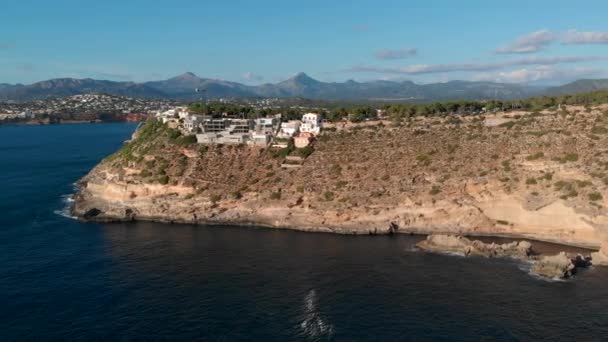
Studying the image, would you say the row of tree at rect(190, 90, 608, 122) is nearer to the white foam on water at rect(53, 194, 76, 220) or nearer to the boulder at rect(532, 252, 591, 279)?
the white foam on water at rect(53, 194, 76, 220)

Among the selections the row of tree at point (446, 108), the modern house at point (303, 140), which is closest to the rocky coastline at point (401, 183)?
the modern house at point (303, 140)

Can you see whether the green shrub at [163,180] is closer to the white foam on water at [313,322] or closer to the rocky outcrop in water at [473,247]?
the rocky outcrop in water at [473,247]

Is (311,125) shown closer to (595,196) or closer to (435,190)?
(435,190)

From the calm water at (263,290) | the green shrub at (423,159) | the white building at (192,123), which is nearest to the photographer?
the calm water at (263,290)

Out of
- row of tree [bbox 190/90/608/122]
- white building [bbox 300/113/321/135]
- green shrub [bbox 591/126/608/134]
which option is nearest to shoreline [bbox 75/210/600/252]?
green shrub [bbox 591/126/608/134]

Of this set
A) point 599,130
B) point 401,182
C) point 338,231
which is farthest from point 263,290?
point 599,130

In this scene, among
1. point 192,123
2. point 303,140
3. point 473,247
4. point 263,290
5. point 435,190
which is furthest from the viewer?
point 192,123

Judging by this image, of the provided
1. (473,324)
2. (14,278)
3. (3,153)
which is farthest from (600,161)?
(3,153)
